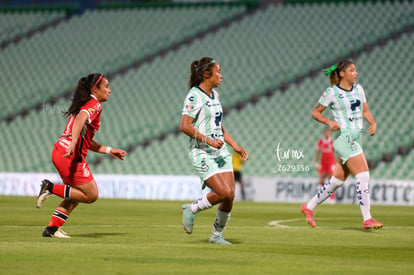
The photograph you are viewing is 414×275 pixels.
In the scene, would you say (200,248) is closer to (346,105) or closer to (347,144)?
(347,144)

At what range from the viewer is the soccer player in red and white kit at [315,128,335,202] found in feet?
76.8

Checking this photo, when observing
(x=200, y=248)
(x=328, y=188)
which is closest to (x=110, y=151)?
(x=200, y=248)

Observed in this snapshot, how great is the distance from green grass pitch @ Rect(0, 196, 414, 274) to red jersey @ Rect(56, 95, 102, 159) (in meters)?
1.11

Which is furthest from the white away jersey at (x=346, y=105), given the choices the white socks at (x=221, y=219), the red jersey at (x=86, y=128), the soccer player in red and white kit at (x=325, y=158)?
the soccer player in red and white kit at (x=325, y=158)

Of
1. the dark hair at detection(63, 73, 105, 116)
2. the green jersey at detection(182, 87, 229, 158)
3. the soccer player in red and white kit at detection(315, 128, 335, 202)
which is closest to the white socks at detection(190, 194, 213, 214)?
the green jersey at detection(182, 87, 229, 158)

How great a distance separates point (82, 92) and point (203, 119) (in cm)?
169

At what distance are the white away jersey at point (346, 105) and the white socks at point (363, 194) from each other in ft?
2.38

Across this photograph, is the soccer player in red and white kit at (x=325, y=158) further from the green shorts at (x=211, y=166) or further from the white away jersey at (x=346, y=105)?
the green shorts at (x=211, y=166)

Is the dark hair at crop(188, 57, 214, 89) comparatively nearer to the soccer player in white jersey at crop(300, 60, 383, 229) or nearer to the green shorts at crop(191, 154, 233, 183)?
the green shorts at crop(191, 154, 233, 183)

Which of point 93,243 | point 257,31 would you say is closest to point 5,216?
point 93,243

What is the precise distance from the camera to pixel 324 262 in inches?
296

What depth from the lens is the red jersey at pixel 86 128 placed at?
9.80 meters

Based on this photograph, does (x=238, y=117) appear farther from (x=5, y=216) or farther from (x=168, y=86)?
(x=5, y=216)

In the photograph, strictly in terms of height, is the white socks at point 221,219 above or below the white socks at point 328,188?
below
